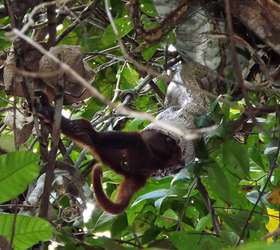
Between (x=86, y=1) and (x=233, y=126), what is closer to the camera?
(x=233, y=126)

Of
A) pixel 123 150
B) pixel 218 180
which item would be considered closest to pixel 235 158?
pixel 218 180

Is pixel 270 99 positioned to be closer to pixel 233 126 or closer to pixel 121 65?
pixel 233 126

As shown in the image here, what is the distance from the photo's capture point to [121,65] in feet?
4.14

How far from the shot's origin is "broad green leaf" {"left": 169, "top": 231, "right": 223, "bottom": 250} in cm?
90

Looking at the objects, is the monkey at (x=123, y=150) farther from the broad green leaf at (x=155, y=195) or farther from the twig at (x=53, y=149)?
the broad green leaf at (x=155, y=195)

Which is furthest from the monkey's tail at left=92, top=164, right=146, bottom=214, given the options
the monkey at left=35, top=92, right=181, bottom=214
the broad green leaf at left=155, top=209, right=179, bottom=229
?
the broad green leaf at left=155, top=209, right=179, bottom=229

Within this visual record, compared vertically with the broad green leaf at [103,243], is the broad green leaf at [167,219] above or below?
below

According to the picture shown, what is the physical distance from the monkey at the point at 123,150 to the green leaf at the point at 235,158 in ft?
0.22

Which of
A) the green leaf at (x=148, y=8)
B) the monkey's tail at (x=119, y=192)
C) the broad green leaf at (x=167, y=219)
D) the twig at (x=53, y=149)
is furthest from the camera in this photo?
the broad green leaf at (x=167, y=219)

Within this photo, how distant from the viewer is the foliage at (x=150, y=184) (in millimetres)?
811

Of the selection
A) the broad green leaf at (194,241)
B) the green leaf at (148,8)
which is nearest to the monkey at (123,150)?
the broad green leaf at (194,241)

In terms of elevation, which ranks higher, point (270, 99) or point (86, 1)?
point (86, 1)

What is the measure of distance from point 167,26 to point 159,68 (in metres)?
0.32

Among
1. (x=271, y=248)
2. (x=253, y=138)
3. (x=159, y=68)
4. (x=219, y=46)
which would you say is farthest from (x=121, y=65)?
(x=271, y=248)
